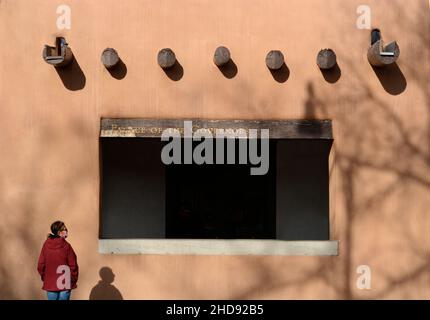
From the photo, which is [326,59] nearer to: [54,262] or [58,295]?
[54,262]

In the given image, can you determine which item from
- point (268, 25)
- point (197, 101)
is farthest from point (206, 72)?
point (268, 25)

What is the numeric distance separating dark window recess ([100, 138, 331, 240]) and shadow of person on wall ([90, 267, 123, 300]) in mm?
2162

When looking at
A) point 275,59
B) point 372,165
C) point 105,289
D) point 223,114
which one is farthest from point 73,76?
point 372,165

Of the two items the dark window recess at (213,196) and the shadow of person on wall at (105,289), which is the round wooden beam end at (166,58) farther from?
the shadow of person on wall at (105,289)

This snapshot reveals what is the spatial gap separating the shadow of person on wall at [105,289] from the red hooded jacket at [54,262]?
0.98 metres

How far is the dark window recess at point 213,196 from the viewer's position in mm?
12016

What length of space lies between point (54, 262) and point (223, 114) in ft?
10.8

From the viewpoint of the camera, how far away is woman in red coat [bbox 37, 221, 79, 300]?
846 centimetres

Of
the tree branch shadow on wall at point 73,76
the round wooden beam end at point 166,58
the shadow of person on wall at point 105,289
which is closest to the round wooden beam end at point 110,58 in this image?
the tree branch shadow on wall at point 73,76

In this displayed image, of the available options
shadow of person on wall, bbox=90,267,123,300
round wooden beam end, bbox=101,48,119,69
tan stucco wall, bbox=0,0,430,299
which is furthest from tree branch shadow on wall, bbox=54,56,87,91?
shadow of person on wall, bbox=90,267,123,300

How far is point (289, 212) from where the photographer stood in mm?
12117

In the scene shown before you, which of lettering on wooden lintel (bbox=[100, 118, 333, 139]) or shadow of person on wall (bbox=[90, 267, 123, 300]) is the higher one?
lettering on wooden lintel (bbox=[100, 118, 333, 139])

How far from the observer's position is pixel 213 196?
12852 millimetres

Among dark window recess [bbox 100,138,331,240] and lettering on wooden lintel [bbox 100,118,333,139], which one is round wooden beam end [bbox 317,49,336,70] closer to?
lettering on wooden lintel [bbox 100,118,333,139]
